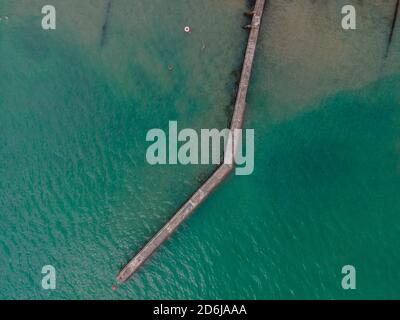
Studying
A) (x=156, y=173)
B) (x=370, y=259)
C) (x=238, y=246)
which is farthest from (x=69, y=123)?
(x=370, y=259)

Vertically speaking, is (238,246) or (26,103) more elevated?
(26,103)

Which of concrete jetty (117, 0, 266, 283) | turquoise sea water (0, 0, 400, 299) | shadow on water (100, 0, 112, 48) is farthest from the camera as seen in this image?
shadow on water (100, 0, 112, 48)

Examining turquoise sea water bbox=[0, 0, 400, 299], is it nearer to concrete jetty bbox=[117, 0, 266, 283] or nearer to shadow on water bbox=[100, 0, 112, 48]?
shadow on water bbox=[100, 0, 112, 48]

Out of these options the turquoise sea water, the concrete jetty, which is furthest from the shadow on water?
the concrete jetty

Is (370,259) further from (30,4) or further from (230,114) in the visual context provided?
(30,4)

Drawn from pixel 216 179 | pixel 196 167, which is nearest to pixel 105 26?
pixel 196 167

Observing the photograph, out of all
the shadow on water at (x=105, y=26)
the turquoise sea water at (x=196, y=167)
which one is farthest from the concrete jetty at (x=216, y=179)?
the shadow on water at (x=105, y=26)

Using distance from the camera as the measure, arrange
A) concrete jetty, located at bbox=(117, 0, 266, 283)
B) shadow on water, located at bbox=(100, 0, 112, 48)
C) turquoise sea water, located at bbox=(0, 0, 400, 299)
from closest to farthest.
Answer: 1. concrete jetty, located at bbox=(117, 0, 266, 283)
2. turquoise sea water, located at bbox=(0, 0, 400, 299)
3. shadow on water, located at bbox=(100, 0, 112, 48)

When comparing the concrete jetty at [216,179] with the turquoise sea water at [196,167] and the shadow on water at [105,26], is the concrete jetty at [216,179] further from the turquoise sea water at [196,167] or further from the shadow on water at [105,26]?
the shadow on water at [105,26]
